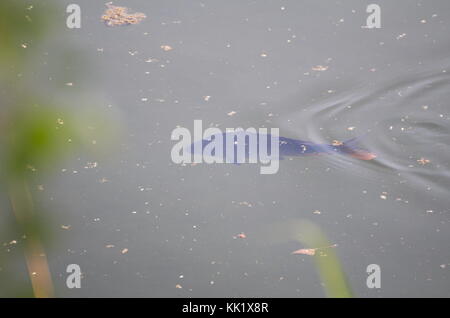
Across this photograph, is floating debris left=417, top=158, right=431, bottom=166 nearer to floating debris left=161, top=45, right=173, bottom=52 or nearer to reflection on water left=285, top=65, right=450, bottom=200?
reflection on water left=285, top=65, right=450, bottom=200

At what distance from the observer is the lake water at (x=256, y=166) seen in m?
2.04

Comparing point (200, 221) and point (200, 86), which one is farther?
point (200, 86)

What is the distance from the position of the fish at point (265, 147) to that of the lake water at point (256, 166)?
0.17 ft

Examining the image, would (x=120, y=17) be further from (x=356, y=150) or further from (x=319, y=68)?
(x=356, y=150)

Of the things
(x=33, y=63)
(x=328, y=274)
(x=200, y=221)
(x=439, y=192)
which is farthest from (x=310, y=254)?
(x=33, y=63)

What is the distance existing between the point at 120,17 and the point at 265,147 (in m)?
1.41

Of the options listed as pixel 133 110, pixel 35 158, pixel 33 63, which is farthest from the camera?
pixel 33 63

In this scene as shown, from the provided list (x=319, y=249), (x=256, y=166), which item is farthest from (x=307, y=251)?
(x=256, y=166)

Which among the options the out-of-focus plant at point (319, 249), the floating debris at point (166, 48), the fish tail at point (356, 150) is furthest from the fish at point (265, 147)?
the floating debris at point (166, 48)

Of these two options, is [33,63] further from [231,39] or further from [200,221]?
[200,221]

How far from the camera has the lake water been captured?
204cm

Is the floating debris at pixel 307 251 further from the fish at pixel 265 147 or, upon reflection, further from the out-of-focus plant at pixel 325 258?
the fish at pixel 265 147

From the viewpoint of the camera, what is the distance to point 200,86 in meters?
2.93
